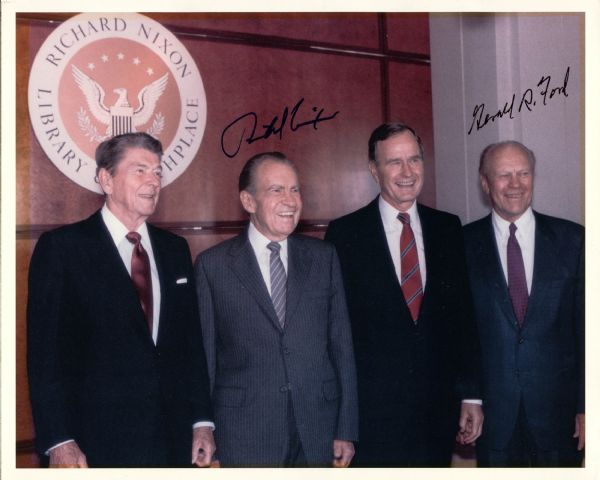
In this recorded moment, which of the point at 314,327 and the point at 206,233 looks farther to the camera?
the point at 206,233

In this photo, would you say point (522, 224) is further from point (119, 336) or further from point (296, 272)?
point (119, 336)

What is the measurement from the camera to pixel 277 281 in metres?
2.31

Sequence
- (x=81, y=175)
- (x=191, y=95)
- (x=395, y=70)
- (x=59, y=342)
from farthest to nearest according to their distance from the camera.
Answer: (x=395, y=70), (x=191, y=95), (x=81, y=175), (x=59, y=342)

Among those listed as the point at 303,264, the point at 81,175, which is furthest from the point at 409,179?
the point at 81,175

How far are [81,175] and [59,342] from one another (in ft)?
2.16

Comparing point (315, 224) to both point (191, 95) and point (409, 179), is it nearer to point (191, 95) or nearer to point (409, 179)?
point (409, 179)

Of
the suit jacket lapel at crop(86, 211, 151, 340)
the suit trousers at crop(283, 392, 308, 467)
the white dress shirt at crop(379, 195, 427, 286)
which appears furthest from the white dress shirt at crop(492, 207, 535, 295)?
the suit jacket lapel at crop(86, 211, 151, 340)

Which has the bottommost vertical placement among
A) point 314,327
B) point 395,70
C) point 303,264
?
point 314,327

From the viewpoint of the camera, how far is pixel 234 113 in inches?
107

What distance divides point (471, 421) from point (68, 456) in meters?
1.46

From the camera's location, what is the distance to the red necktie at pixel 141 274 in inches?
88.4

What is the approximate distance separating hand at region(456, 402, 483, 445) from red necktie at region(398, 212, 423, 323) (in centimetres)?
41
